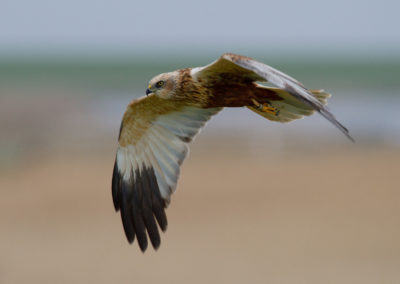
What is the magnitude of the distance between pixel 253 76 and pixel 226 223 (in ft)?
30.6

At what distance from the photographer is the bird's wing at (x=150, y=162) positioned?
8.24 meters

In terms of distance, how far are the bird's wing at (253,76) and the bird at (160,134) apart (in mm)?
219

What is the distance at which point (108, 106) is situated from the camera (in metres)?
33.5

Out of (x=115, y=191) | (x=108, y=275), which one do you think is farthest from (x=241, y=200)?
(x=115, y=191)

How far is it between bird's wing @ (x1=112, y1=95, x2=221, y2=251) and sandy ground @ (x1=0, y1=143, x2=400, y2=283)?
5116 millimetres

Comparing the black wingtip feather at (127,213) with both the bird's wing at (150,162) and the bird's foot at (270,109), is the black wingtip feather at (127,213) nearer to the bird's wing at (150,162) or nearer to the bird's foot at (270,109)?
the bird's wing at (150,162)

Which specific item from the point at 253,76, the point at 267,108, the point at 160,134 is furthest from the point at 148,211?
the point at 253,76

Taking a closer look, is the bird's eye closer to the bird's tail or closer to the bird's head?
the bird's head

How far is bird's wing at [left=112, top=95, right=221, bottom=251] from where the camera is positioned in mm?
8242

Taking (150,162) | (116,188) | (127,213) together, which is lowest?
(127,213)

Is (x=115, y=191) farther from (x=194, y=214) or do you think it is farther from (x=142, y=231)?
(x=194, y=214)

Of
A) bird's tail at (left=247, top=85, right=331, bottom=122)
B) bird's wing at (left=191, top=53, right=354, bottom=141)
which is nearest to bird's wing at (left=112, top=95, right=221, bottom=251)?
bird's tail at (left=247, top=85, right=331, bottom=122)

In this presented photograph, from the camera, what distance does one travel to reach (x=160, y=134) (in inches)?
329

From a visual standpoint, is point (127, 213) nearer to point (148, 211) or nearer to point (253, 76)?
point (148, 211)
